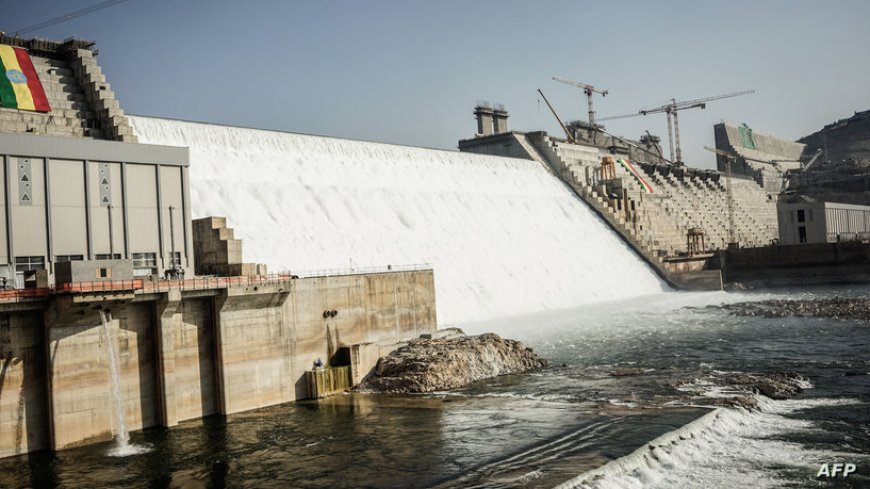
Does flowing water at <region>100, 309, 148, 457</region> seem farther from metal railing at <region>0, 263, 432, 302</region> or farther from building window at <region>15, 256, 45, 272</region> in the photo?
building window at <region>15, 256, 45, 272</region>

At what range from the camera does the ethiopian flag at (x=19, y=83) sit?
29500mm

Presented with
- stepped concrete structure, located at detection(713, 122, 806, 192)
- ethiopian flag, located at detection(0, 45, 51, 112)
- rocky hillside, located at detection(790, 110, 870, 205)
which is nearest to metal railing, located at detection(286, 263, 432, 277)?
ethiopian flag, located at detection(0, 45, 51, 112)

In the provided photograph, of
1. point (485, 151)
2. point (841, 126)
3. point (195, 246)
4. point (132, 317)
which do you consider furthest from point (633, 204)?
point (841, 126)

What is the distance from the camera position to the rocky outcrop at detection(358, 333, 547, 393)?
28531 mm

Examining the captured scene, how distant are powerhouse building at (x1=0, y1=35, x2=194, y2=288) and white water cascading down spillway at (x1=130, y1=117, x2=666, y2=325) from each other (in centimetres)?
567

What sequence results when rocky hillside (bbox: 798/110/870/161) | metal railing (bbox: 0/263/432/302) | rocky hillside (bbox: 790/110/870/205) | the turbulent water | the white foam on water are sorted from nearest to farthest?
the white foam on water
the turbulent water
metal railing (bbox: 0/263/432/302)
rocky hillside (bbox: 790/110/870/205)
rocky hillside (bbox: 798/110/870/161)

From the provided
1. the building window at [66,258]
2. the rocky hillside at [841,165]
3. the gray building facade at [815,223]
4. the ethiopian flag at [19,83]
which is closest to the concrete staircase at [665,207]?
the gray building facade at [815,223]

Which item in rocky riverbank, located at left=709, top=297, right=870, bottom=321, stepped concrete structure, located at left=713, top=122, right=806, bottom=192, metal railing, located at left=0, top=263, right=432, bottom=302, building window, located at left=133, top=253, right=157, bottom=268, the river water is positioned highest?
stepped concrete structure, located at left=713, top=122, right=806, bottom=192

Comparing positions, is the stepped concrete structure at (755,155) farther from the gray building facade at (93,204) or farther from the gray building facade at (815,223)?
the gray building facade at (93,204)

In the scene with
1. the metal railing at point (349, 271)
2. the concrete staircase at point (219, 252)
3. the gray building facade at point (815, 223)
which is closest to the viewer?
the concrete staircase at point (219, 252)

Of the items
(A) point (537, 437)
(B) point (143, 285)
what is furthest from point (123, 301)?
(A) point (537, 437)

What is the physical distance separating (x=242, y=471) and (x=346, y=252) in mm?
21500

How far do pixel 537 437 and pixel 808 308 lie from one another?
106ft

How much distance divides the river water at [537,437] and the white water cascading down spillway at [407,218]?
12251 mm
